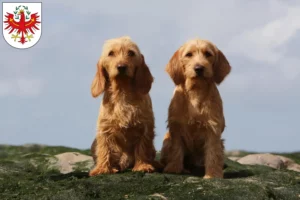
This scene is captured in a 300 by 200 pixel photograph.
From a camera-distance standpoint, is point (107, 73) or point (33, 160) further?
point (33, 160)

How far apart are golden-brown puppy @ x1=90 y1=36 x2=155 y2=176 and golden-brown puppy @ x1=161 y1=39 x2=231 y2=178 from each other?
0.41 m

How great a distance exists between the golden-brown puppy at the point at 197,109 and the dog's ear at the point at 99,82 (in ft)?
3.49

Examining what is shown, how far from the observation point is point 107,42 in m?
9.91

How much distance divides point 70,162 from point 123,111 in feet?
18.5

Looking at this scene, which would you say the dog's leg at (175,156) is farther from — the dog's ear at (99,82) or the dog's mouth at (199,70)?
→ the dog's ear at (99,82)

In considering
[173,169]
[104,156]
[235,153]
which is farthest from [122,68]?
[235,153]

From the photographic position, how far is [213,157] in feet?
32.4

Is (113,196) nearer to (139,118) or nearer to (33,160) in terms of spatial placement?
(139,118)

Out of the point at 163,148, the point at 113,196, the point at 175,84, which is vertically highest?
the point at 175,84

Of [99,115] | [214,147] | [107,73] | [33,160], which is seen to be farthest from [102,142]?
Answer: [33,160]

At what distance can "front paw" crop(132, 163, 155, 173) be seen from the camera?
994cm

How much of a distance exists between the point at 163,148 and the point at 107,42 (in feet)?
6.80

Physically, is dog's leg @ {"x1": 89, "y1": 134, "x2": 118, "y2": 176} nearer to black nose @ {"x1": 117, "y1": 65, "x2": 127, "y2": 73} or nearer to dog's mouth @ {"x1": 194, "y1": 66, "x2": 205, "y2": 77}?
black nose @ {"x1": 117, "y1": 65, "x2": 127, "y2": 73}

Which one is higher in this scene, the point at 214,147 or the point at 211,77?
the point at 211,77
